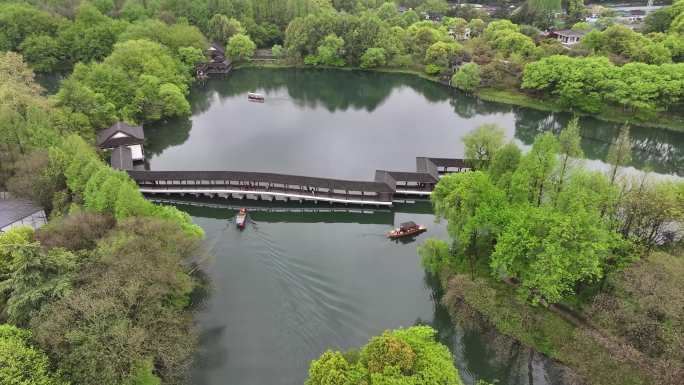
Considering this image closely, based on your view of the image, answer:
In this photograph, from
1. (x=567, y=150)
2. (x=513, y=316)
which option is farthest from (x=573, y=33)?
(x=513, y=316)

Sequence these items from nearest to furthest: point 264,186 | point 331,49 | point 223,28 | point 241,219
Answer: point 241,219 → point 264,186 → point 331,49 → point 223,28

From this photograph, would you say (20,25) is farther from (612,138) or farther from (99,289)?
(612,138)

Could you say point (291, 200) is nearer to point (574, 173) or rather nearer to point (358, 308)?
point (358, 308)

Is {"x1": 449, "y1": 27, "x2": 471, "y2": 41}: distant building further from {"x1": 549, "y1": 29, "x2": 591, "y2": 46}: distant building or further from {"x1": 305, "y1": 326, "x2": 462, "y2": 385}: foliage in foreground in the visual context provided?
{"x1": 305, "y1": 326, "x2": 462, "y2": 385}: foliage in foreground

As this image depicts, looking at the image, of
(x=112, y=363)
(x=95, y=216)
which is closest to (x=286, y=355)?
(x=112, y=363)

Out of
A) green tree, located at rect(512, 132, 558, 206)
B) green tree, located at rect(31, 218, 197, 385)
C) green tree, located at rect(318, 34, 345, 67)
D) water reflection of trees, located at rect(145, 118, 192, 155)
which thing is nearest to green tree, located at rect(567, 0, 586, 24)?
green tree, located at rect(318, 34, 345, 67)

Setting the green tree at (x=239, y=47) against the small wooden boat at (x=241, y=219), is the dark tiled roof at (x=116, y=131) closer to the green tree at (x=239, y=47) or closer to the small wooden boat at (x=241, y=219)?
the small wooden boat at (x=241, y=219)
